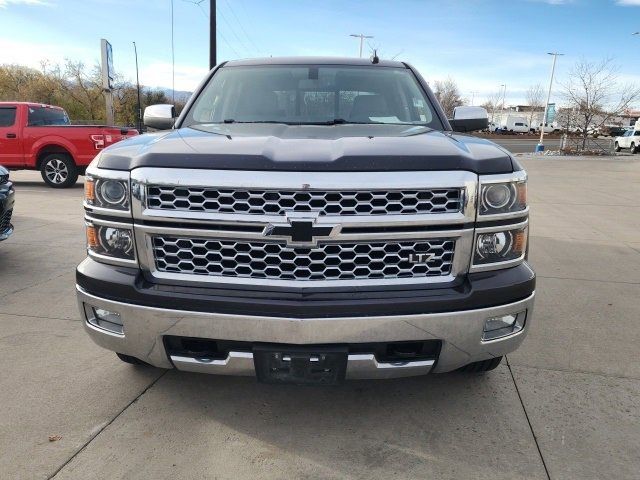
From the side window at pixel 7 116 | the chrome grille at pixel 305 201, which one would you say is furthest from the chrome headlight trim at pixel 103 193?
the side window at pixel 7 116

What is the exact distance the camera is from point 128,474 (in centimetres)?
218

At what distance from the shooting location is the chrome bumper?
210 centimetres

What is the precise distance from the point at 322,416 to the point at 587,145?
34.4m

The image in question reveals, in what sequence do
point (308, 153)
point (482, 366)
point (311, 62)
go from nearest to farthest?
point (308, 153)
point (482, 366)
point (311, 62)

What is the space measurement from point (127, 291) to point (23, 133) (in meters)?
10.9

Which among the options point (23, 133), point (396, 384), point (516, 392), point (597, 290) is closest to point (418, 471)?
point (396, 384)

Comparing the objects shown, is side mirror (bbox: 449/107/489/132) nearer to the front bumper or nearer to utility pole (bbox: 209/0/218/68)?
the front bumper

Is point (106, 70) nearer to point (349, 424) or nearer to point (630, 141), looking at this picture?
point (349, 424)

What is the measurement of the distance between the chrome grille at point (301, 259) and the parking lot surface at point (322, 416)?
2.71ft

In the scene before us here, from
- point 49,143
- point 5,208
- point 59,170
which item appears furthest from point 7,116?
point 5,208

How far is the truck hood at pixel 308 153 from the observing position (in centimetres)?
212

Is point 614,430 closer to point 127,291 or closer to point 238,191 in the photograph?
point 238,191

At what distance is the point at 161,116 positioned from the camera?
12.7 ft

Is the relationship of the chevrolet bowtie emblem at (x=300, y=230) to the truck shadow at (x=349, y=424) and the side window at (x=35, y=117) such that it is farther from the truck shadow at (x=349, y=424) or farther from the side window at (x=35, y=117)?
the side window at (x=35, y=117)
